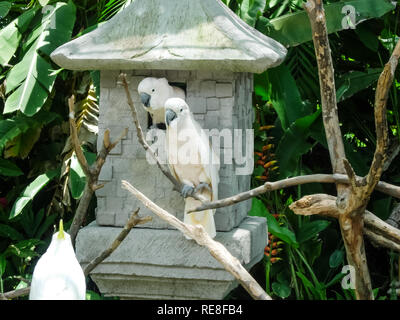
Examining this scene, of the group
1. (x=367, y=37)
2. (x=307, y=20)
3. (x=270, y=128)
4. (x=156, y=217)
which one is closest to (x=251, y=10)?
Answer: (x=307, y=20)

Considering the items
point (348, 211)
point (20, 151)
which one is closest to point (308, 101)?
point (20, 151)

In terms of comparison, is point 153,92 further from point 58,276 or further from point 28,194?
point 28,194

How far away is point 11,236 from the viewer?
17.6 feet

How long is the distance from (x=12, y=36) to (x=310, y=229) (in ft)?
8.16

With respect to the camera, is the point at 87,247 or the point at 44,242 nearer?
the point at 87,247

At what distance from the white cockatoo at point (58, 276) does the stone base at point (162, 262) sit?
0.96m

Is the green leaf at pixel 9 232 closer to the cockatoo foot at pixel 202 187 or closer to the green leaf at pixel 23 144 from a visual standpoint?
the green leaf at pixel 23 144

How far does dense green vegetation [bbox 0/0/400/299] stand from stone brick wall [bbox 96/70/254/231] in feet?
3.90

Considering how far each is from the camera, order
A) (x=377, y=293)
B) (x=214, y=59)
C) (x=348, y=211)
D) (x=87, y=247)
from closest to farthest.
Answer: (x=348, y=211)
(x=214, y=59)
(x=87, y=247)
(x=377, y=293)

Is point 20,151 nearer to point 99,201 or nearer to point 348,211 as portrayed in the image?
point 99,201

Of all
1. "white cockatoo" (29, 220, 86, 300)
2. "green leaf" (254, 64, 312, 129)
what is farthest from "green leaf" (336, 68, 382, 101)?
"white cockatoo" (29, 220, 86, 300)

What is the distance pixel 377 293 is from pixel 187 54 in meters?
2.50

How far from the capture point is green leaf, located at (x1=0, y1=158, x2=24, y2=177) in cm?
525

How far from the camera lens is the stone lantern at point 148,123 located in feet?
11.0
